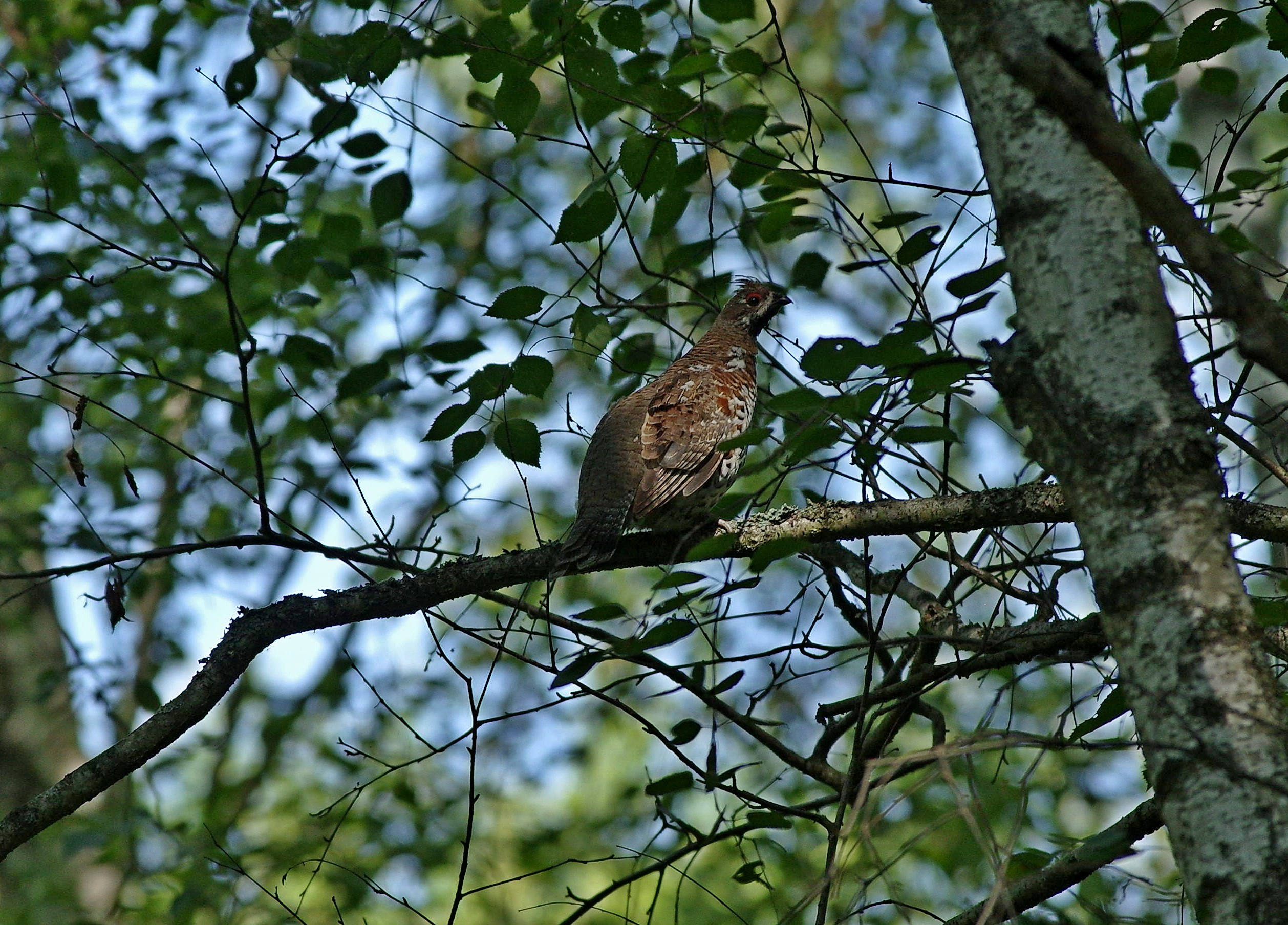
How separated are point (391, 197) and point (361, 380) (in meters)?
0.85

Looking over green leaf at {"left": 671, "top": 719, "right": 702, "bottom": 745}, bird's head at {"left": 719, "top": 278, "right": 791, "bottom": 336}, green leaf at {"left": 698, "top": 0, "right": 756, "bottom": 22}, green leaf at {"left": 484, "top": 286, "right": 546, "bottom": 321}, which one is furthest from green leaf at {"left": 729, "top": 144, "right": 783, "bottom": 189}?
bird's head at {"left": 719, "top": 278, "right": 791, "bottom": 336}

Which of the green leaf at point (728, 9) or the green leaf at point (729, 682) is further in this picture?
the green leaf at point (728, 9)

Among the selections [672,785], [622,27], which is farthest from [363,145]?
[672,785]

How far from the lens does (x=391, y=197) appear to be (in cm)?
479

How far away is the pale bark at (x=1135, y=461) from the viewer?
1.54 meters

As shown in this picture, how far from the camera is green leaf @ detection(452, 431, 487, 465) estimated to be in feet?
12.5

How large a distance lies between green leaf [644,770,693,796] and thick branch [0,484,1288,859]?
0.76 meters

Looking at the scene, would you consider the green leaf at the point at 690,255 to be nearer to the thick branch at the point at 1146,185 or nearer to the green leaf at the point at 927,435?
the green leaf at the point at 927,435

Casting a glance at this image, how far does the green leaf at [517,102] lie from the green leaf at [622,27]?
12.9 inches

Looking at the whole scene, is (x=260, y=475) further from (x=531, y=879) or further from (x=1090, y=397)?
(x=531, y=879)

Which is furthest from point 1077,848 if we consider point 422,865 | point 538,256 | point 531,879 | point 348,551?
point 531,879

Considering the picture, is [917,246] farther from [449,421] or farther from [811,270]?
[449,421]

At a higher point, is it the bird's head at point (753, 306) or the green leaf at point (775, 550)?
the bird's head at point (753, 306)

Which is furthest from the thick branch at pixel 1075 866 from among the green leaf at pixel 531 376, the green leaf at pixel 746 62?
the green leaf at pixel 746 62
